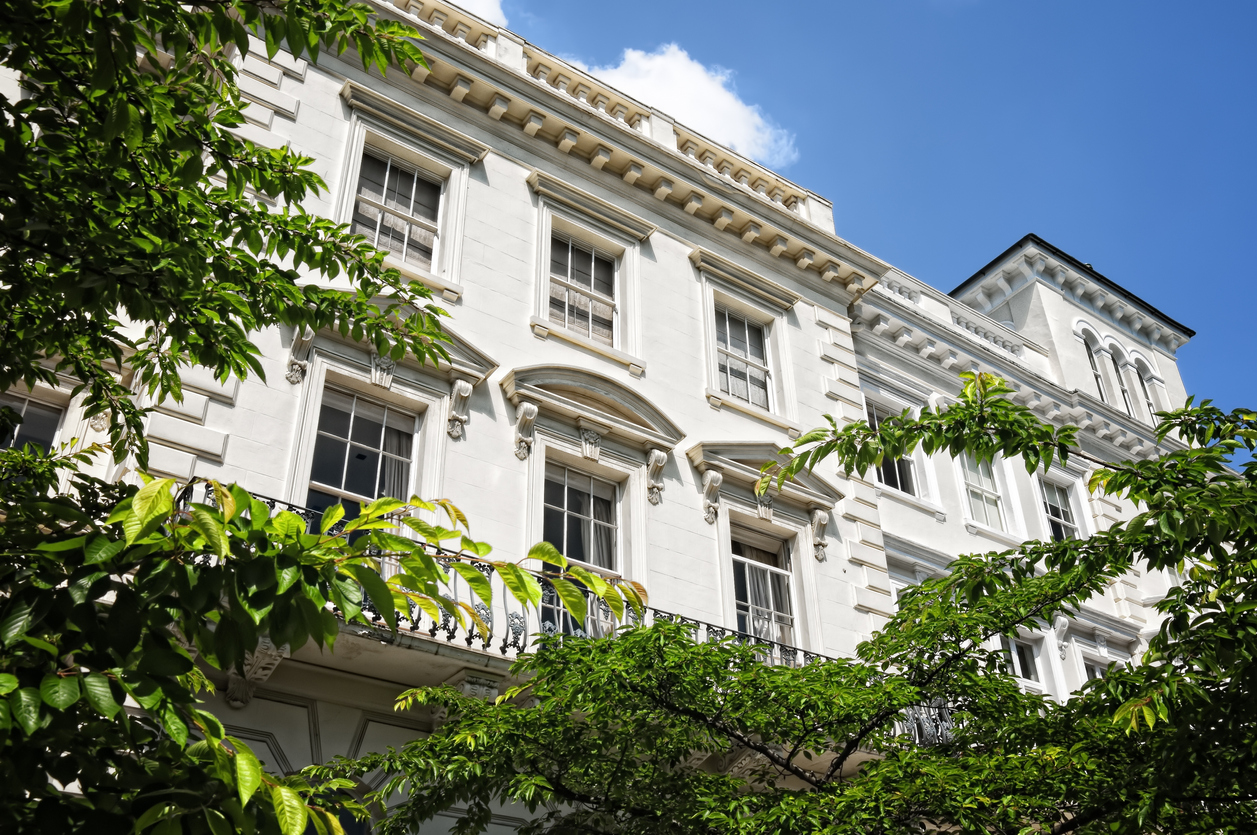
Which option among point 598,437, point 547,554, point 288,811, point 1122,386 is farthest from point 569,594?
point 1122,386

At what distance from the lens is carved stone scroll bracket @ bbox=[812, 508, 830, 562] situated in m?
15.3

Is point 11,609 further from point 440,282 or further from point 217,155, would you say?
point 440,282

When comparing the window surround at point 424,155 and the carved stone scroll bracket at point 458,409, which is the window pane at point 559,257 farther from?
the carved stone scroll bracket at point 458,409

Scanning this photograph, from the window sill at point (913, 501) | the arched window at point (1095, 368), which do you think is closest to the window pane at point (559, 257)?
the window sill at point (913, 501)

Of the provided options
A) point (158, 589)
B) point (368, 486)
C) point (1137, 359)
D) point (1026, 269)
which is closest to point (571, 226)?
point (368, 486)

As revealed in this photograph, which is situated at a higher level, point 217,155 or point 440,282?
point 440,282

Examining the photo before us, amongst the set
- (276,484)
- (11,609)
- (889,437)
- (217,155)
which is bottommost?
(11,609)

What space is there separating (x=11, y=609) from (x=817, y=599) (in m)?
12.7

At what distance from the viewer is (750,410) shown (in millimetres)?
16000

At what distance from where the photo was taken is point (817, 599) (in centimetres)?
1479

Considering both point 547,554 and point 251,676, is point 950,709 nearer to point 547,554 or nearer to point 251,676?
point 251,676

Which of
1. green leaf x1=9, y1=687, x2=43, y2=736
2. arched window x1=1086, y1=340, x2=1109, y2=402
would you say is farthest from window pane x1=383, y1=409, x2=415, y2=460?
arched window x1=1086, y1=340, x2=1109, y2=402

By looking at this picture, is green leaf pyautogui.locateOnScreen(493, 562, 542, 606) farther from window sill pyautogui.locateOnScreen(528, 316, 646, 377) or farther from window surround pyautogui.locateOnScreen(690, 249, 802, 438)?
window surround pyautogui.locateOnScreen(690, 249, 802, 438)

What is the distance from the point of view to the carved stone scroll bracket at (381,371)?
40.3 feet
